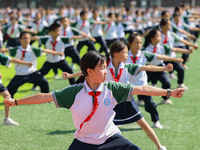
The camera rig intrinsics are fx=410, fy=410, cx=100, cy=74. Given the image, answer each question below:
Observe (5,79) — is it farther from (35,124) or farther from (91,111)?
(91,111)

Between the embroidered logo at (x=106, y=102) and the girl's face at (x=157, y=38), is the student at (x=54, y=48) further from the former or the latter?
the embroidered logo at (x=106, y=102)

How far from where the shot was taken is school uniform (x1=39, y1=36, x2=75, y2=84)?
379 inches

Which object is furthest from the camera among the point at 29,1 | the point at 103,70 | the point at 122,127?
the point at 29,1

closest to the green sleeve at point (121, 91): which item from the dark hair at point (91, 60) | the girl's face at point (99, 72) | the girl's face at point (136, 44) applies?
the girl's face at point (99, 72)

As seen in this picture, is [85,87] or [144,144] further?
[144,144]

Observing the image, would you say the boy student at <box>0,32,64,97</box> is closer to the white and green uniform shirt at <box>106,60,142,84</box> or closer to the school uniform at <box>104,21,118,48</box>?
the white and green uniform shirt at <box>106,60,142,84</box>

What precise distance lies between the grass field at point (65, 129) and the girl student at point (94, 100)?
2.07 meters

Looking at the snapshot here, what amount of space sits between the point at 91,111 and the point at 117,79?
169 centimetres

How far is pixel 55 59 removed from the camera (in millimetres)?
9625

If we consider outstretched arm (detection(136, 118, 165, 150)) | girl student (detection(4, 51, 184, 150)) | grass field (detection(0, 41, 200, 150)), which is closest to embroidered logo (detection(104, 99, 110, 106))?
girl student (detection(4, 51, 184, 150))

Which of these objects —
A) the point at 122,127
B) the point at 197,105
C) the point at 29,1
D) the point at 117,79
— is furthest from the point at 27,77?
the point at 29,1

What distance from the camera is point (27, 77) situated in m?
7.89

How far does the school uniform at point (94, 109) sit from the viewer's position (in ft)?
12.3

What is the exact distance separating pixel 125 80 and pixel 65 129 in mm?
1848
